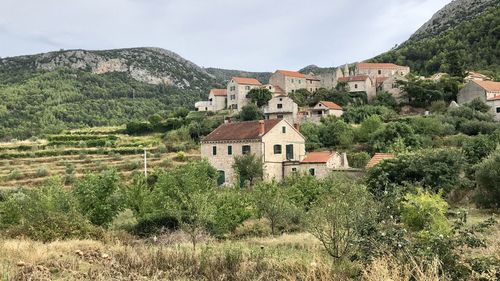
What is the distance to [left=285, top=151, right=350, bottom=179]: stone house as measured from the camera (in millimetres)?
39703

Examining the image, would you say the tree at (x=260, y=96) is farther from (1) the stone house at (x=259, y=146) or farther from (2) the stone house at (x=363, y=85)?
(1) the stone house at (x=259, y=146)

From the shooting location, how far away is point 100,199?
20547 mm

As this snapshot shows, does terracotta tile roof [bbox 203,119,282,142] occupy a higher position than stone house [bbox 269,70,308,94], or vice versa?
stone house [bbox 269,70,308,94]

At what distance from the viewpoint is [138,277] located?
988 centimetres

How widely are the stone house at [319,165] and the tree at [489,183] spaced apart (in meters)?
15.4

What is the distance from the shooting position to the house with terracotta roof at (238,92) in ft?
280

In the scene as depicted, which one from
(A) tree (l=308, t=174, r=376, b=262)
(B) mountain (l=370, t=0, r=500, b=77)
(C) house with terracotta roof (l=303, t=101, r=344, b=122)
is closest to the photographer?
(A) tree (l=308, t=174, r=376, b=262)

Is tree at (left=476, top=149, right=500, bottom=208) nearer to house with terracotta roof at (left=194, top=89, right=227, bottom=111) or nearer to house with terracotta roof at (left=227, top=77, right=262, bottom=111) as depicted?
house with terracotta roof at (left=227, top=77, right=262, bottom=111)

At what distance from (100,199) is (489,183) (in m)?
19.8

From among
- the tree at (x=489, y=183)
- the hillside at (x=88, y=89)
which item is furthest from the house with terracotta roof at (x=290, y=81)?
the tree at (x=489, y=183)

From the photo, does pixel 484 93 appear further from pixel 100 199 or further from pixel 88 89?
pixel 88 89

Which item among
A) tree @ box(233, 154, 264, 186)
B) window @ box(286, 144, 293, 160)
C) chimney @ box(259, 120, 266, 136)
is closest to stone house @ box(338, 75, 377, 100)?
window @ box(286, 144, 293, 160)

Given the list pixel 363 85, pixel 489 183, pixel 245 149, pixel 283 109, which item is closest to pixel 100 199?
pixel 489 183

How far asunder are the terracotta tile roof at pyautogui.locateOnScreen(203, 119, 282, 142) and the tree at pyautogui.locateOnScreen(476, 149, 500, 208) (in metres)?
20.0
